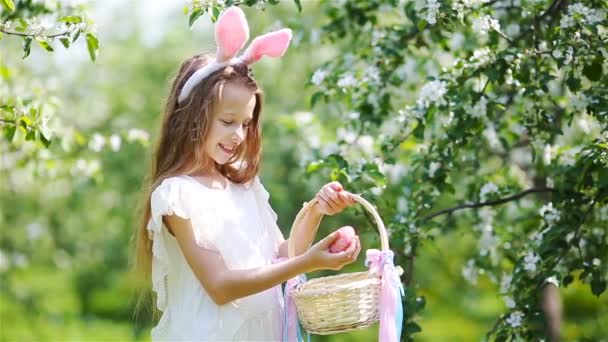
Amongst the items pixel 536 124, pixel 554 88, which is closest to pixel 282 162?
pixel 554 88

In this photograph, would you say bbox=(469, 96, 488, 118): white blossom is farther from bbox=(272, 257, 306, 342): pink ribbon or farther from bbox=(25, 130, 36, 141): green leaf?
bbox=(25, 130, 36, 141): green leaf

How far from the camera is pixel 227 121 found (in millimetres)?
2371

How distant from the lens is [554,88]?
469 cm

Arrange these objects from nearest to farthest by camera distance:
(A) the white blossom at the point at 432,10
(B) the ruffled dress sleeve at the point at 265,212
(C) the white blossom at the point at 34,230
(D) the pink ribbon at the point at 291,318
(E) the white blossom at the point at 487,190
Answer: (D) the pink ribbon at the point at 291,318, (B) the ruffled dress sleeve at the point at 265,212, (A) the white blossom at the point at 432,10, (E) the white blossom at the point at 487,190, (C) the white blossom at the point at 34,230

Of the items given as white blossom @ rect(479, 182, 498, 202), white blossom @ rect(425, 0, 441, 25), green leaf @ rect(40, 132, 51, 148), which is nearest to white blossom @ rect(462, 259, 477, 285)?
white blossom @ rect(479, 182, 498, 202)

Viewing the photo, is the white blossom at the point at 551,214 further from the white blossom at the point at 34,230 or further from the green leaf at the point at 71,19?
the white blossom at the point at 34,230

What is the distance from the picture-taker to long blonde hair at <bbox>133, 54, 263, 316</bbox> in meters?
2.38

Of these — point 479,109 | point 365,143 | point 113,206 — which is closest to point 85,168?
point 365,143

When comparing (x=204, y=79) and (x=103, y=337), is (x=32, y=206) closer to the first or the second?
(x=103, y=337)

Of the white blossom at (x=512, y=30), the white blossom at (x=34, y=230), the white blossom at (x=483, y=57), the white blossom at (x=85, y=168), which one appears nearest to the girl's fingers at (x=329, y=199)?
the white blossom at (x=483, y=57)

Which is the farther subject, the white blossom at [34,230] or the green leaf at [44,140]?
the white blossom at [34,230]

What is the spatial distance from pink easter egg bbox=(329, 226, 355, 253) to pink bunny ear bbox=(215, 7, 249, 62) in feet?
2.05

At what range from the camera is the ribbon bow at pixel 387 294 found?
2.22 metres

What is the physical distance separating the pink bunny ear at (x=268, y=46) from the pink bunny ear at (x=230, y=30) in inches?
2.2
